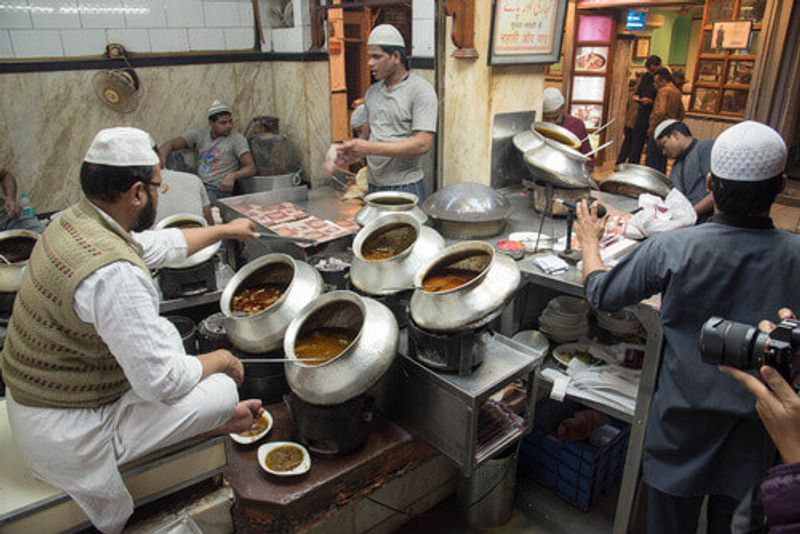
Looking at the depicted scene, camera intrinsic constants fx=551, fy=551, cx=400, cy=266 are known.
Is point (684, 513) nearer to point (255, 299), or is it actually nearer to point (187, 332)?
point (255, 299)

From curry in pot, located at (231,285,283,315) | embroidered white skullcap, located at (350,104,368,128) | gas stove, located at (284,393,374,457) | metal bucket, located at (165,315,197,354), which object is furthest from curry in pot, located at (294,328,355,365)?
embroidered white skullcap, located at (350,104,368,128)

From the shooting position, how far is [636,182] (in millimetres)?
4086

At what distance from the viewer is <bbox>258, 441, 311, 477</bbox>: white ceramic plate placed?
219cm

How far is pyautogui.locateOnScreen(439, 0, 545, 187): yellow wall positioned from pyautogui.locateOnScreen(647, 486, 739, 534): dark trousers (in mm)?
2714

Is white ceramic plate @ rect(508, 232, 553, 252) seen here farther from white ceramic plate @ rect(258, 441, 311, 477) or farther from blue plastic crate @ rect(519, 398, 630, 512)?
white ceramic plate @ rect(258, 441, 311, 477)

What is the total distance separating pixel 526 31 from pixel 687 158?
1.52 m

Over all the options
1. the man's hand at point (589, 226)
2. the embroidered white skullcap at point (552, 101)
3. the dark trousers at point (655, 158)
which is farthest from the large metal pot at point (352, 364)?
the dark trousers at point (655, 158)

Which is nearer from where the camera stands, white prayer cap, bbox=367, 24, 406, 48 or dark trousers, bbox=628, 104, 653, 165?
white prayer cap, bbox=367, 24, 406, 48

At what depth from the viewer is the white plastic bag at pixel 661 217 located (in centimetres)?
303

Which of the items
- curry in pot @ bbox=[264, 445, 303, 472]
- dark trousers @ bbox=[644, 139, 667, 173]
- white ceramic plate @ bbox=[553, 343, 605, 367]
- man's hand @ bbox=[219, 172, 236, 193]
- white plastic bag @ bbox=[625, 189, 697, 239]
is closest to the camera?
curry in pot @ bbox=[264, 445, 303, 472]

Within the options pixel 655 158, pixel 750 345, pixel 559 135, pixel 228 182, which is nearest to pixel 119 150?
pixel 750 345

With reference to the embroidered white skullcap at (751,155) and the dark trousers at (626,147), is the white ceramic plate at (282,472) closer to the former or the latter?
the embroidered white skullcap at (751,155)

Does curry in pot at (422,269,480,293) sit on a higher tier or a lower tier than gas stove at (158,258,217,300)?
higher

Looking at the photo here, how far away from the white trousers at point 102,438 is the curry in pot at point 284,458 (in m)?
0.38
